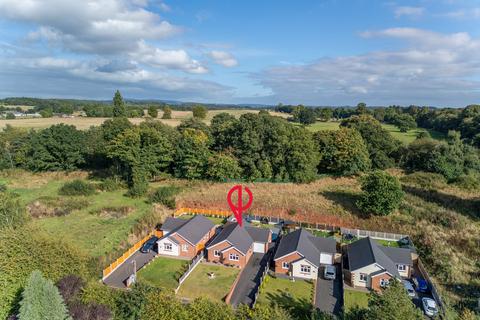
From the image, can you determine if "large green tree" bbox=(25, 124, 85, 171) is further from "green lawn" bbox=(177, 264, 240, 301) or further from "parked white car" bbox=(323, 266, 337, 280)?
"parked white car" bbox=(323, 266, 337, 280)

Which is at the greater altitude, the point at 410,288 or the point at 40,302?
the point at 40,302

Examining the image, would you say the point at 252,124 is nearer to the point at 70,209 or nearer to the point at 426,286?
the point at 70,209

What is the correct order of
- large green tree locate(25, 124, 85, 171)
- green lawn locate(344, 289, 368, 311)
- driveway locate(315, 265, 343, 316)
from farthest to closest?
large green tree locate(25, 124, 85, 171)
green lawn locate(344, 289, 368, 311)
driveway locate(315, 265, 343, 316)

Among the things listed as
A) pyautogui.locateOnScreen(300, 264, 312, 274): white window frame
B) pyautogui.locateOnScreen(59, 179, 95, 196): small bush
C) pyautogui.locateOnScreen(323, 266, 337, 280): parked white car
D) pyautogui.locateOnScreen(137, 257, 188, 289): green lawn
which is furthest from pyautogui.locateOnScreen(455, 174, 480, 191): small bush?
pyautogui.locateOnScreen(59, 179, 95, 196): small bush

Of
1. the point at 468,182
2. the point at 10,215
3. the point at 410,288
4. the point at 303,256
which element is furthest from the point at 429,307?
the point at 10,215

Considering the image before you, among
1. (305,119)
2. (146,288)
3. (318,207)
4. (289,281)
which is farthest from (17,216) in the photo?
(305,119)

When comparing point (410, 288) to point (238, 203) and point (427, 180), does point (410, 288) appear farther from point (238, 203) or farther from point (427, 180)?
point (427, 180)

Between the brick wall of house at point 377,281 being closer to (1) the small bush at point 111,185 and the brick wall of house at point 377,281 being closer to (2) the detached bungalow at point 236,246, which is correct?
(2) the detached bungalow at point 236,246
